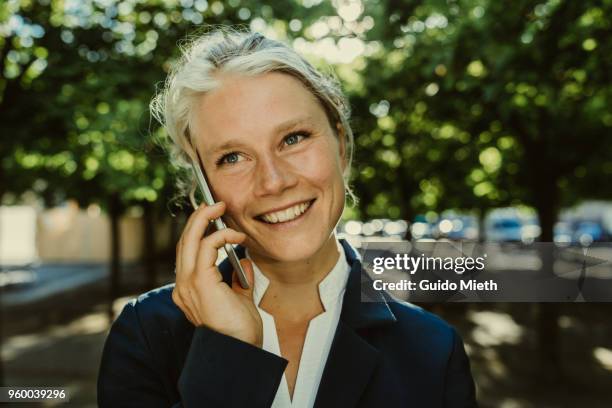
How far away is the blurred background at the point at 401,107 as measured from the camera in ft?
10.6

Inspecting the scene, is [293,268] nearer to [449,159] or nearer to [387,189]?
[449,159]

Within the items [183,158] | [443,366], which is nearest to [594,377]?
[443,366]

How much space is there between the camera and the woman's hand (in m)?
1.44

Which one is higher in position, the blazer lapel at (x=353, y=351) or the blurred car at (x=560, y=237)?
the blazer lapel at (x=353, y=351)

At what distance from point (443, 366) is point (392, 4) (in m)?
2.27

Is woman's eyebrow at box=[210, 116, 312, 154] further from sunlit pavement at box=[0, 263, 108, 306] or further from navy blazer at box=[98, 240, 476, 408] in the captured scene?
sunlit pavement at box=[0, 263, 108, 306]

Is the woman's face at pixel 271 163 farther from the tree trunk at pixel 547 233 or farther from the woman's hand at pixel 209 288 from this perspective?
the tree trunk at pixel 547 233

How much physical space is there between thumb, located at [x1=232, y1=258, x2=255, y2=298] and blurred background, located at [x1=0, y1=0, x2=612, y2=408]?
30.0 inches

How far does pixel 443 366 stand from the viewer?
167cm

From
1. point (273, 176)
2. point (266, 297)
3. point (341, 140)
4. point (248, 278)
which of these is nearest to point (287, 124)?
point (273, 176)

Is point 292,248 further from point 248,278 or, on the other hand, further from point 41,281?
point 41,281

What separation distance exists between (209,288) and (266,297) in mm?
373

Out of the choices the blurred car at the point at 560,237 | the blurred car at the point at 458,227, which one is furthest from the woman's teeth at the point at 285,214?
the blurred car at the point at 458,227

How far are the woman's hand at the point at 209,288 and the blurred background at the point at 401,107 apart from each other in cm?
90
